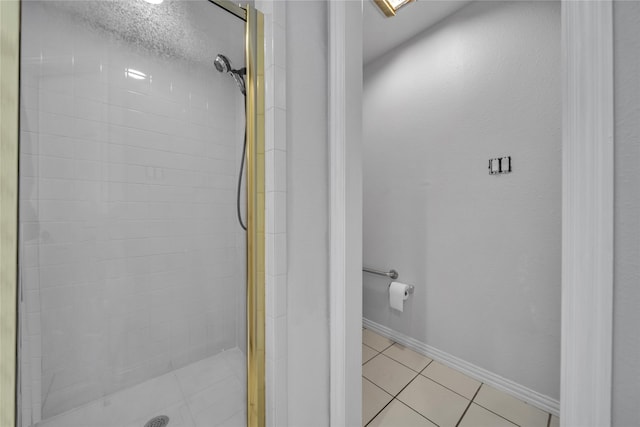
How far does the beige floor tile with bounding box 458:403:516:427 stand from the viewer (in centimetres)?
116

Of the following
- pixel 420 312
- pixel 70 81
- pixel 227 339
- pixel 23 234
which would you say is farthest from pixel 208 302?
pixel 420 312

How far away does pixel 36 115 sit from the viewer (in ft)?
2.04

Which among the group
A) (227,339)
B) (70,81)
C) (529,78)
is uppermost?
(529,78)

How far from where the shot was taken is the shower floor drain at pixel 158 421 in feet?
2.58

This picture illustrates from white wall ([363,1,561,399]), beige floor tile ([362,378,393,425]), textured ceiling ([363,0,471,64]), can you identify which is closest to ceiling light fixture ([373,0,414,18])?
textured ceiling ([363,0,471,64])

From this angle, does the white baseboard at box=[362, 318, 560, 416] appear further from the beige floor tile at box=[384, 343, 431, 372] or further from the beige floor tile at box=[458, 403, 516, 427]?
the beige floor tile at box=[458, 403, 516, 427]

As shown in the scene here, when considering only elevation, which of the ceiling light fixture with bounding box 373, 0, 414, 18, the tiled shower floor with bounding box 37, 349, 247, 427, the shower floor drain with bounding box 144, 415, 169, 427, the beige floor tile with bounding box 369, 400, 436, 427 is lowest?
the beige floor tile with bounding box 369, 400, 436, 427

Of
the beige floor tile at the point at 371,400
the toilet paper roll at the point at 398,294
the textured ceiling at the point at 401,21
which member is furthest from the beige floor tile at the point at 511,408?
the textured ceiling at the point at 401,21

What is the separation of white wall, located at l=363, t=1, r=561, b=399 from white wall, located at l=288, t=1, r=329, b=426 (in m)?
1.05

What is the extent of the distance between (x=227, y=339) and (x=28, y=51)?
1.02 meters

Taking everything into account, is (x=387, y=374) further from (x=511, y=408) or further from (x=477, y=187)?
(x=477, y=187)

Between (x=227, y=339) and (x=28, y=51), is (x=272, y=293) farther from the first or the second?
(x=28, y=51)

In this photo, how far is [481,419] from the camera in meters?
1.19

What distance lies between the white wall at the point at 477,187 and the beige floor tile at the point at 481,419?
0.26 metres
